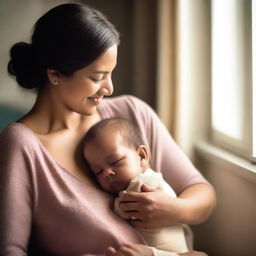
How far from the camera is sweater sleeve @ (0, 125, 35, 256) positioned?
3.57 ft

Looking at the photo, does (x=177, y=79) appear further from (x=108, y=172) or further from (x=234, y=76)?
(x=108, y=172)

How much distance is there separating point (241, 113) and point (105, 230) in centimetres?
67

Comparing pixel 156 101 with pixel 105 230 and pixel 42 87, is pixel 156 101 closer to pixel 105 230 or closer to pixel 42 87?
pixel 42 87

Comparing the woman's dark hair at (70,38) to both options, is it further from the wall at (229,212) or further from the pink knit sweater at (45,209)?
the wall at (229,212)

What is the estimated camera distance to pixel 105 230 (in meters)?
1.15

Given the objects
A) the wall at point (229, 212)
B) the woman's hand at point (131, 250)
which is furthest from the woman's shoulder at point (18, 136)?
the wall at point (229, 212)

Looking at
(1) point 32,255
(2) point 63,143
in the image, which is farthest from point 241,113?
(1) point 32,255

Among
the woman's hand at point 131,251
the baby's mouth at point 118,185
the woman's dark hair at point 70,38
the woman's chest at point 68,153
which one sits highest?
the woman's dark hair at point 70,38

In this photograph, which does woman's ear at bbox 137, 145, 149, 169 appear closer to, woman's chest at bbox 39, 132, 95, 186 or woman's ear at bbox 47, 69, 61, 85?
woman's chest at bbox 39, 132, 95, 186

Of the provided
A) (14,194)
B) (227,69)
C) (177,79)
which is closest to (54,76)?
(14,194)

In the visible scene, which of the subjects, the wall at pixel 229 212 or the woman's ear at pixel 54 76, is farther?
the wall at pixel 229 212

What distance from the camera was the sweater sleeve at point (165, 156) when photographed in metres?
1.40

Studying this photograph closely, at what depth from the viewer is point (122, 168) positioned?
120 cm

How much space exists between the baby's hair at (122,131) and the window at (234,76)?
39 cm
